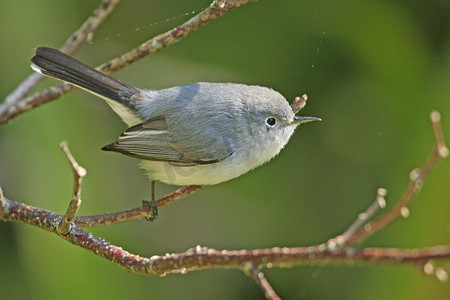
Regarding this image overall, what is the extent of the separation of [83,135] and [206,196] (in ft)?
2.46

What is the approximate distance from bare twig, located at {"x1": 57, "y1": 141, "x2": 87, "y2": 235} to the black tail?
83 centimetres

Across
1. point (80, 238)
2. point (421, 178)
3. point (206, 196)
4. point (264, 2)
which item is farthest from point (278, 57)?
point (421, 178)

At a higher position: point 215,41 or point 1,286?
point 215,41

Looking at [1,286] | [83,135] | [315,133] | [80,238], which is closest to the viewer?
[80,238]

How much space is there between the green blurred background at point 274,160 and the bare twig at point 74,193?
1.03 meters

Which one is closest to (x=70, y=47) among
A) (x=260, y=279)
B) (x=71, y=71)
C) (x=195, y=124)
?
(x=71, y=71)

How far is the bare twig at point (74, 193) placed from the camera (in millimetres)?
1058

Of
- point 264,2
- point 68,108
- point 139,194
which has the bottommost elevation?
point 139,194

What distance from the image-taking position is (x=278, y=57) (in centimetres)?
284

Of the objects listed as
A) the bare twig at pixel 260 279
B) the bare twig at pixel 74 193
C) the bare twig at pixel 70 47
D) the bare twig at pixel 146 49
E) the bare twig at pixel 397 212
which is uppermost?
the bare twig at pixel 70 47

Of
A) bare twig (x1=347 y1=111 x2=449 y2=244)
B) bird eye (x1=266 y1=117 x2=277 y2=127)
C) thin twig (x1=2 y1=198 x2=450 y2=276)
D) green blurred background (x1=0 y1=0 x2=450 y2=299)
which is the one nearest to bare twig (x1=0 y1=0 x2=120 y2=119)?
green blurred background (x1=0 y1=0 x2=450 y2=299)

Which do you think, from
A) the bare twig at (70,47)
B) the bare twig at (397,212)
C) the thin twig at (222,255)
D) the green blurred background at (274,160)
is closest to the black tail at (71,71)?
the bare twig at (70,47)

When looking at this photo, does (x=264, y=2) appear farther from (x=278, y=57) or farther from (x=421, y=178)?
(x=421, y=178)

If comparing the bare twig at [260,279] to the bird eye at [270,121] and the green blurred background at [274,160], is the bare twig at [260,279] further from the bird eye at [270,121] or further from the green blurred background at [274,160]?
the green blurred background at [274,160]
